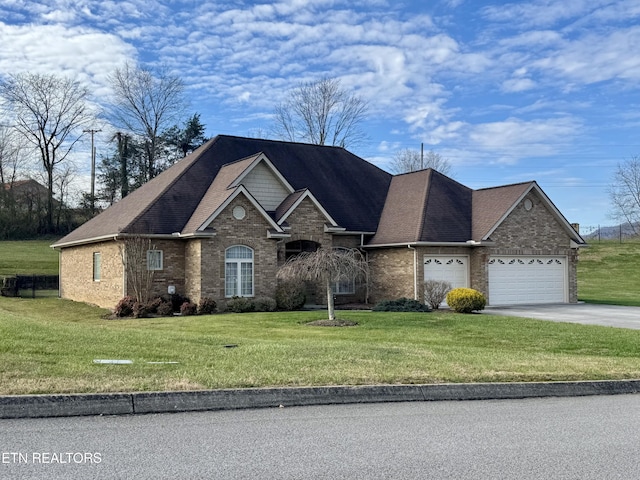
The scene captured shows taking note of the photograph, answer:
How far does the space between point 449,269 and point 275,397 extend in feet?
66.3

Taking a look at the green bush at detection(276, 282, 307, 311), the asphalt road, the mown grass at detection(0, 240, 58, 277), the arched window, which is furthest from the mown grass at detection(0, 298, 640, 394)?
the mown grass at detection(0, 240, 58, 277)

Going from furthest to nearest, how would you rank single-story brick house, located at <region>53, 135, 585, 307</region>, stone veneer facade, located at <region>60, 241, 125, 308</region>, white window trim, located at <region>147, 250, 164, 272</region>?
stone veneer facade, located at <region>60, 241, 125, 308</region>
single-story brick house, located at <region>53, 135, 585, 307</region>
white window trim, located at <region>147, 250, 164, 272</region>

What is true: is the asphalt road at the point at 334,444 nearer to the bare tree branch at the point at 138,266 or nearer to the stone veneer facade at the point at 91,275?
the bare tree branch at the point at 138,266

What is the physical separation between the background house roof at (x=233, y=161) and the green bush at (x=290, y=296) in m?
4.36

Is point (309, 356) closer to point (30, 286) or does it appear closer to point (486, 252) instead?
point (486, 252)

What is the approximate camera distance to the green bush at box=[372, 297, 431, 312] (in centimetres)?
2419

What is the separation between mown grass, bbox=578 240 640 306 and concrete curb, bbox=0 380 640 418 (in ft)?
98.8

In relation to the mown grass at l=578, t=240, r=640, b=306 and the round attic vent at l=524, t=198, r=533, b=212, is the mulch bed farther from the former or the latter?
the mown grass at l=578, t=240, r=640, b=306

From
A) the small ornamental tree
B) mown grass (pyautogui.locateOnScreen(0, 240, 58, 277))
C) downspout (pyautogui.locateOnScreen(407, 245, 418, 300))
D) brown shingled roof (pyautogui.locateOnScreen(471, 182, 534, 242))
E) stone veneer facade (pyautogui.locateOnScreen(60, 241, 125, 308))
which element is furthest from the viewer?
mown grass (pyautogui.locateOnScreen(0, 240, 58, 277))

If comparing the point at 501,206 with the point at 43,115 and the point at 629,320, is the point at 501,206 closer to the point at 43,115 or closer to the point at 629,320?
the point at 629,320

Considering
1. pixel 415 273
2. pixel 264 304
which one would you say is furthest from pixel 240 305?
pixel 415 273

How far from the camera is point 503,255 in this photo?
28.0 metres

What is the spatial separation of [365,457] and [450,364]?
16.5ft

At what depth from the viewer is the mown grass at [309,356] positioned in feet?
29.4
